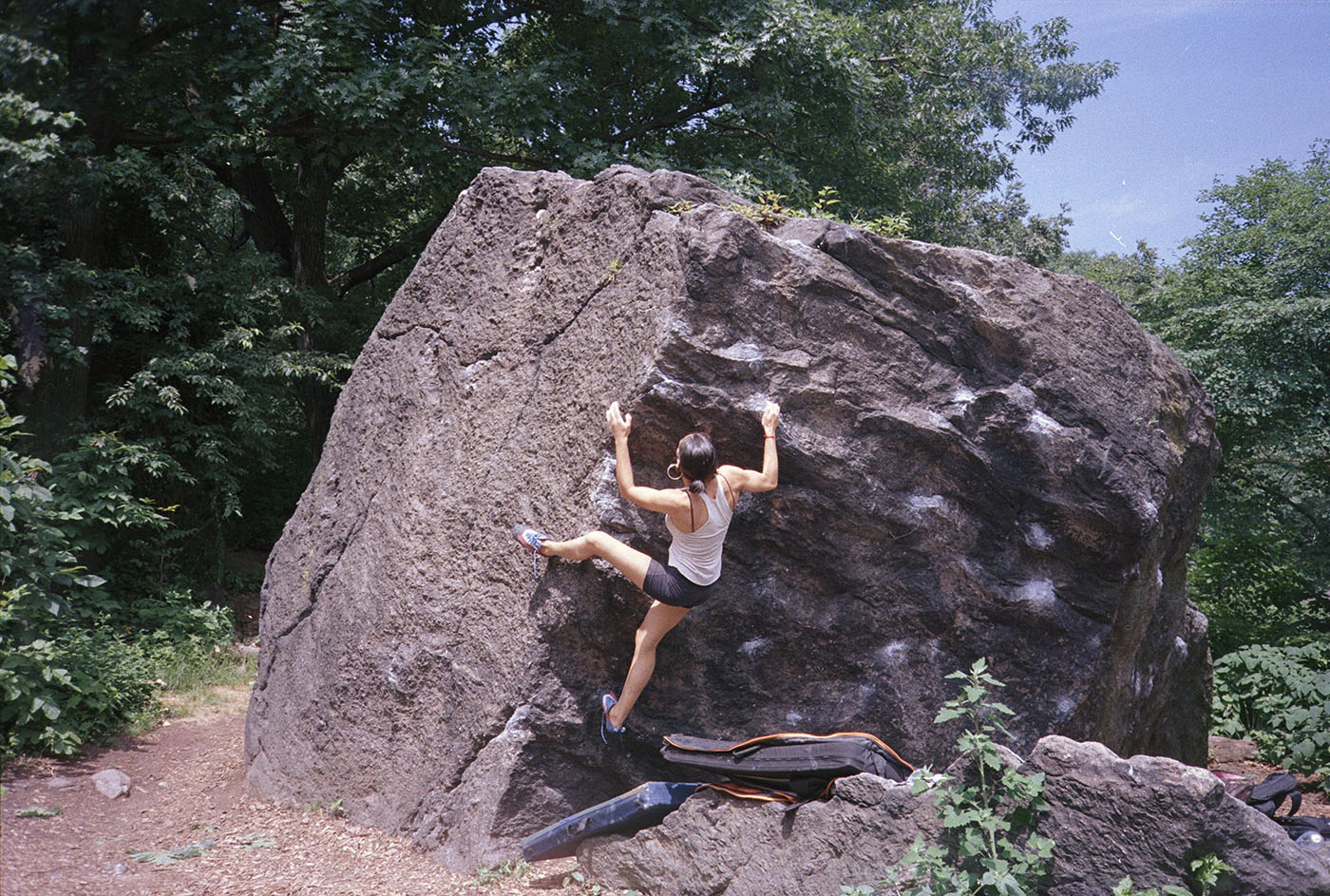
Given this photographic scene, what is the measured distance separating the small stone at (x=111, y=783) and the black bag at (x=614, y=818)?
2.85m

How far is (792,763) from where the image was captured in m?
3.81

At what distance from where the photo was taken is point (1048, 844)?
3184 millimetres

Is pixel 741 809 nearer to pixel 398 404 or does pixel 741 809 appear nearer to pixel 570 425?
pixel 570 425

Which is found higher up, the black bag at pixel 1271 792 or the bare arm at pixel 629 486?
the bare arm at pixel 629 486

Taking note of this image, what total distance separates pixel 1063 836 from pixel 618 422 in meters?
2.45

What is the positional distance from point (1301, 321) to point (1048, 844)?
26.9 ft

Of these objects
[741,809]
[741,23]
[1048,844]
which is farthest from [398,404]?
[741,23]

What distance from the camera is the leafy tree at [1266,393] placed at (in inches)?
365

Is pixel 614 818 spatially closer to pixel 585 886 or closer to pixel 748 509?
pixel 585 886

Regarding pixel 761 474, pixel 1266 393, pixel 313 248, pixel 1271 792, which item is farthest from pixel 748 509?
pixel 313 248

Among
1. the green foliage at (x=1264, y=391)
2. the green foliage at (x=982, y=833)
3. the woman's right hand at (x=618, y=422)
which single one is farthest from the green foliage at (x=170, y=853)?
the green foliage at (x=1264, y=391)

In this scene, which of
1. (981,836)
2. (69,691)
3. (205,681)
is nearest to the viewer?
(981,836)

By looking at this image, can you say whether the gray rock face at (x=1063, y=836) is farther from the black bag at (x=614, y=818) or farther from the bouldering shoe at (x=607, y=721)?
the bouldering shoe at (x=607, y=721)

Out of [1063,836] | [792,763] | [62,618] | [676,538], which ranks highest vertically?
[676,538]
